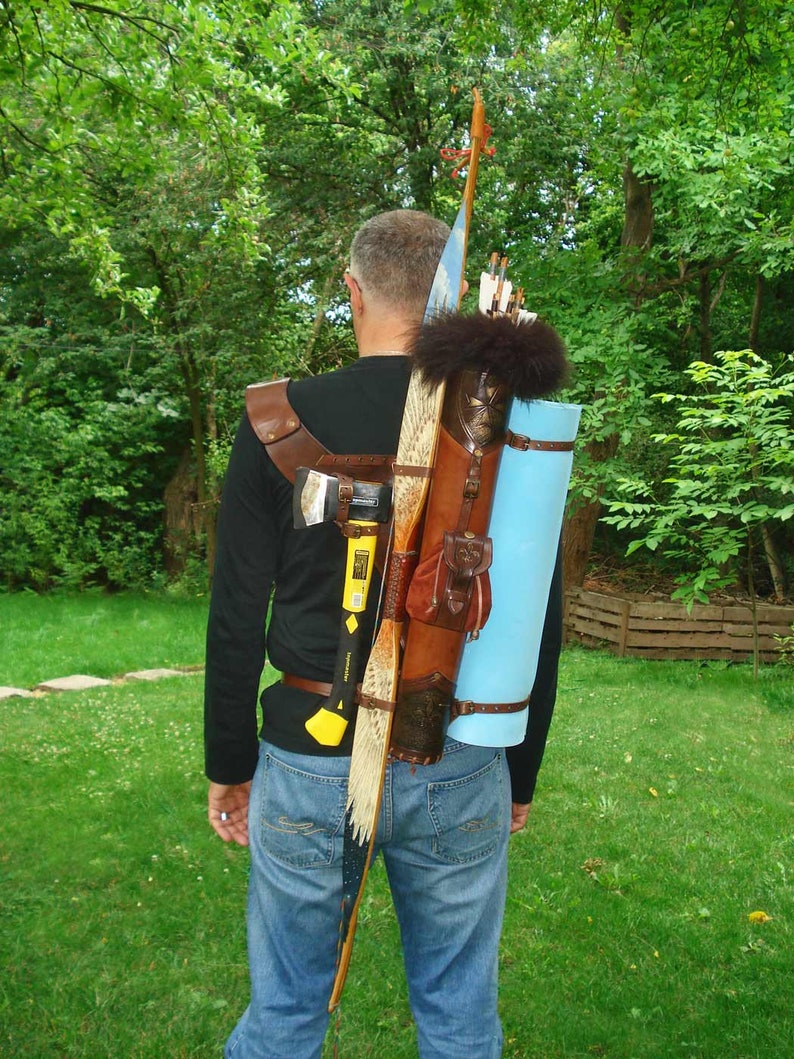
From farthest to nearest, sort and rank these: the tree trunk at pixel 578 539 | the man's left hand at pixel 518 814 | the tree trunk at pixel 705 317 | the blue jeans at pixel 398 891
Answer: the tree trunk at pixel 705 317 → the tree trunk at pixel 578 539 → the man's left hand at pixel 518 814 → the blue jeans at pixel 398 891

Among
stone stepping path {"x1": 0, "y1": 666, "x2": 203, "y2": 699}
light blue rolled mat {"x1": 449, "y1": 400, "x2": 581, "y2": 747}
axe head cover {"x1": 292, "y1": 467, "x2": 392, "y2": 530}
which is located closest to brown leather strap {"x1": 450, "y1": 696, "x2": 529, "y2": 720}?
light blue rolled mat {"x1": 449, "y1": 400, "x2": 581, "y2": 747}

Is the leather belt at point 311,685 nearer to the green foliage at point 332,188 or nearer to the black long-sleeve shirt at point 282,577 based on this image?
the black long-sleeve shirt at point 282,577

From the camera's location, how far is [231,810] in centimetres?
225

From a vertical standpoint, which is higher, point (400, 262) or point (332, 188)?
point (332, 188)

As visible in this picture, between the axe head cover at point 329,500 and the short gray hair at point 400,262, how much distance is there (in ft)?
1.37

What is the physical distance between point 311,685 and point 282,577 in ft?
0.82

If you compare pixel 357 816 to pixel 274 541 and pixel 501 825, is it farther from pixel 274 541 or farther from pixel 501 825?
pixel 274 541

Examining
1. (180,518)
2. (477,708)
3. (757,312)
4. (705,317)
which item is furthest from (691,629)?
(180,518)

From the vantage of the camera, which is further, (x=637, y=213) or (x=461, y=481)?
(x=637, y=213)

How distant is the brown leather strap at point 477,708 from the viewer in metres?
1.93

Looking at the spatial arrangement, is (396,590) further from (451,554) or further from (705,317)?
(705,317)

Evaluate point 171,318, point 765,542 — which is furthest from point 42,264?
point 765,542

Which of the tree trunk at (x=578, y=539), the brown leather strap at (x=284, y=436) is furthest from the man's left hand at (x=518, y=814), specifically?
the tree trunk at (x=578, y=539)

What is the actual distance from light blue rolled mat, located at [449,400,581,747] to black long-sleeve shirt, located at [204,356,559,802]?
0.24 meters
